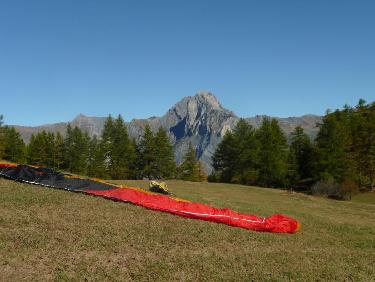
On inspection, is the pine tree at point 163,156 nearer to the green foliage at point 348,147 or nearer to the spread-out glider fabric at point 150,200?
the green foliage at point 348,147

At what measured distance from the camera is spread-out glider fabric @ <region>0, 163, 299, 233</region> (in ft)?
69.9

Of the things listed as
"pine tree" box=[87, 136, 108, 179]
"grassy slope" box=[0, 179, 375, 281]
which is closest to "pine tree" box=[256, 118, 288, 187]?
"pine tree" box=[87, 136, 108, 179]

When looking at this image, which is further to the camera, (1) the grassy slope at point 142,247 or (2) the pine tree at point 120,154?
(2) the pine tree at point 120,154

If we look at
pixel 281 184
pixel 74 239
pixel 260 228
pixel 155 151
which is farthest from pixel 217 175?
pixel 74 239

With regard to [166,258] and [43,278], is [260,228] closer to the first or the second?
[166,258]

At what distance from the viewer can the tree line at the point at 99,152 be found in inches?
3332

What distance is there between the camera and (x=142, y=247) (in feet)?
51.5

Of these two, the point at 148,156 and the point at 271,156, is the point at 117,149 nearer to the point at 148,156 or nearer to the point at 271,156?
the point at 148,156

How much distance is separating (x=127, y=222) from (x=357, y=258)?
9.80 meters

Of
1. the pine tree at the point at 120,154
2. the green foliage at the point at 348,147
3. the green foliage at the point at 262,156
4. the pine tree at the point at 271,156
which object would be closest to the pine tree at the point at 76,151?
the pine tree at the point at 120,154

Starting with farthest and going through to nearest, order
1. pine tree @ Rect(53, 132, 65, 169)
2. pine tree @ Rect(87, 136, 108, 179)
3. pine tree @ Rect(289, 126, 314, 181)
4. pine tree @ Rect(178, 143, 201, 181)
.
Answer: pine tree @ Rect(178, 143, 201, 181) → pine tree @ Rect(53, 132, 65, 169) → pine tree @ Rect(87, 136, 108, 179) → pine tree @ Rect(289, 126, 314, 181)

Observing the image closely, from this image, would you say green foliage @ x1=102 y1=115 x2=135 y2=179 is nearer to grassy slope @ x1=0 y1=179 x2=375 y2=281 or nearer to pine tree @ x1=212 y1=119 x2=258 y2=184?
pine tree @ x1=212 y1=119 x2=258 y2=184

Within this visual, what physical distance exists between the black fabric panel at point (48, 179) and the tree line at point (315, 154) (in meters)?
47.7

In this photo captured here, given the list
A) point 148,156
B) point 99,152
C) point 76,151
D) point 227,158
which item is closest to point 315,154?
point 227,158
